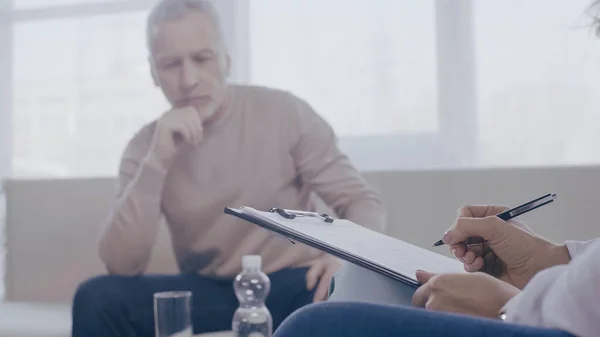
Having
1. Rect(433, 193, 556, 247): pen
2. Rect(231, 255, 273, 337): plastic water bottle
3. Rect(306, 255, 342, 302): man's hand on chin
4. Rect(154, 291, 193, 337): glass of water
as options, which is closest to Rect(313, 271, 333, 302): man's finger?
Rect(306, 255, 342, 302): man's hand on chin

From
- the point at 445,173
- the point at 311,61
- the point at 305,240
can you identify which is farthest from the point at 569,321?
the point at 311,61

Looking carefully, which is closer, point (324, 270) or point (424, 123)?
point (324, 270)

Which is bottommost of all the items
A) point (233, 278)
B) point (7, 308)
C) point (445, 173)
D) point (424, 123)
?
point (7, 308)

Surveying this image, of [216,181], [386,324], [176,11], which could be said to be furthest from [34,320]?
[386,324]

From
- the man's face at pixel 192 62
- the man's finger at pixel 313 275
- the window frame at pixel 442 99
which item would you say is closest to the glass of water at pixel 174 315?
the man's finger at pixel 313 275

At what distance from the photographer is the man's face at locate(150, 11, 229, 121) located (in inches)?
71.4

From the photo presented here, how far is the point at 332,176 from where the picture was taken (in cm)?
170

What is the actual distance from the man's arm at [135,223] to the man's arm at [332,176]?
0.37m

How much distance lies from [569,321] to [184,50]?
1525 millimetres

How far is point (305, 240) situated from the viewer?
2.45 ft

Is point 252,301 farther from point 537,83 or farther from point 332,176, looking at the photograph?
point 537,83

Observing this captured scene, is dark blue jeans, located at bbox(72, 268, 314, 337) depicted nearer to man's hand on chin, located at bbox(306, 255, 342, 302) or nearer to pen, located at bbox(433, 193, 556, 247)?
man's hand on chin, located at bbox(306, 255, 342, 302)

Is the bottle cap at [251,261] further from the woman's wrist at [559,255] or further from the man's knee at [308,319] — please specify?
the man's knee at [308,319]

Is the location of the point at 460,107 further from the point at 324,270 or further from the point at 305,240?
the point at 305,240
